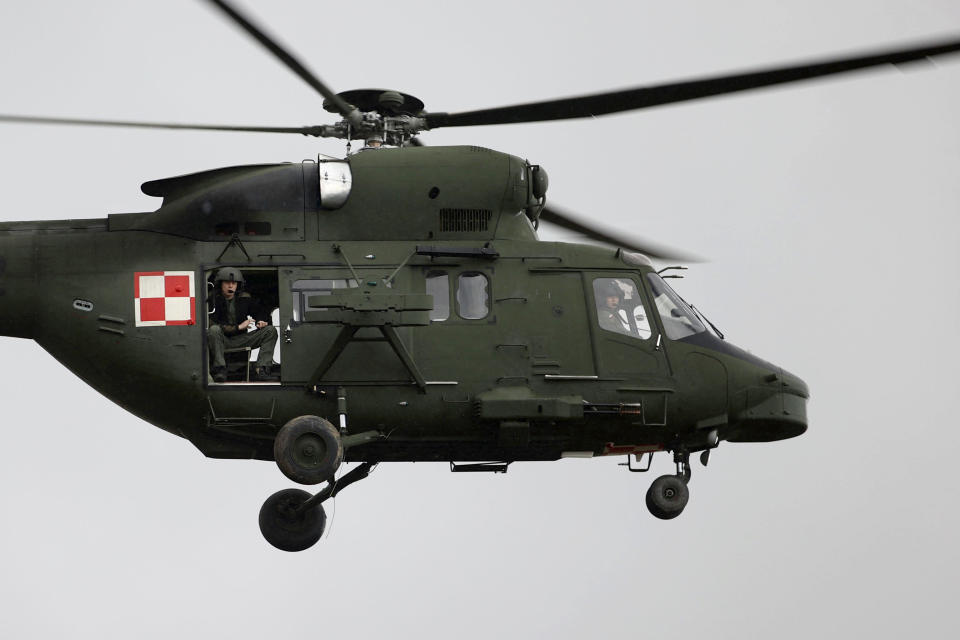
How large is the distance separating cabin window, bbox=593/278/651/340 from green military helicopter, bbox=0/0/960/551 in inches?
0.9

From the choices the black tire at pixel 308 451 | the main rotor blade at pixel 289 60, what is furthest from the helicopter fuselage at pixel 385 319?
the main rotor blade at pixel 289 60

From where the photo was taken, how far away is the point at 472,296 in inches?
621

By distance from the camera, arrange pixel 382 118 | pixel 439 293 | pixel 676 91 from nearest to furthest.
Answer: pixel 676 91, pixel 439 293, pixel 382 118

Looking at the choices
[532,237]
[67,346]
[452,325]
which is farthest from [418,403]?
[67,346]

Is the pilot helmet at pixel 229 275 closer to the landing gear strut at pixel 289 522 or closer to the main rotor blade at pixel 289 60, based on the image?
the main rotor blade at pixel 289 60

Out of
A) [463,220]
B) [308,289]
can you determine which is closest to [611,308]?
[463,220]

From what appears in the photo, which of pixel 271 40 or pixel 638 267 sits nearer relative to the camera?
pixel 271 40

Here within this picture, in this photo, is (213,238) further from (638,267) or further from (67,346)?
(638,267)

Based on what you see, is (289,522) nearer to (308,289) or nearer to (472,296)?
(308,289)

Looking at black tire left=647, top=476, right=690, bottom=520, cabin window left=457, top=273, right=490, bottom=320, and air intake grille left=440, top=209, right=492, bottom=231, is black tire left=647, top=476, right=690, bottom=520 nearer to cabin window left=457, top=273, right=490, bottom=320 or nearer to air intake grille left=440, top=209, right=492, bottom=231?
cabin window left=457, top=273, right=490, bottom=320

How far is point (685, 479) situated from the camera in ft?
54.1

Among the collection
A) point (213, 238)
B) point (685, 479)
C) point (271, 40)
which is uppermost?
point (271, 40)

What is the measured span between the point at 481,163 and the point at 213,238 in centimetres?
283

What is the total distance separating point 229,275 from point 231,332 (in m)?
0.56
